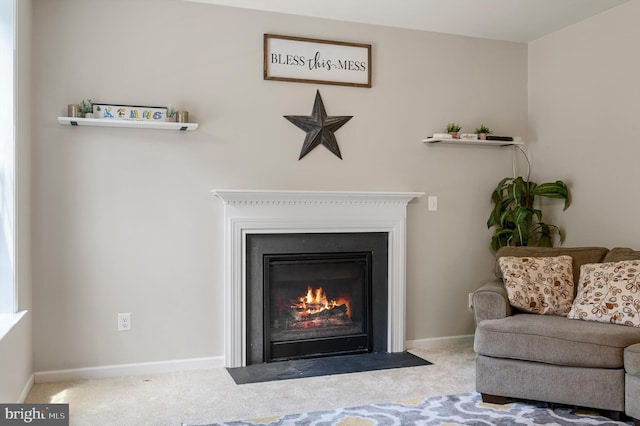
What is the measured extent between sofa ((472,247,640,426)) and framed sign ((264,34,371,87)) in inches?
71.8

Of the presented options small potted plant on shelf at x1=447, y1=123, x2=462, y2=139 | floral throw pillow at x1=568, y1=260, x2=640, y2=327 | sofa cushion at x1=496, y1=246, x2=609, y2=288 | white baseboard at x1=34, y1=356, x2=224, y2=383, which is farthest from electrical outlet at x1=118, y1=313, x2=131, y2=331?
floral throw pillow at x1=568, y1=260, x2=640, y2=327

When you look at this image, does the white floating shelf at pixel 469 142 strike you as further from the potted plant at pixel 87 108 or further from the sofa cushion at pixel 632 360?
the potted plant at pixel 87 108

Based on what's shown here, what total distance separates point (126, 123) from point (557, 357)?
285cm

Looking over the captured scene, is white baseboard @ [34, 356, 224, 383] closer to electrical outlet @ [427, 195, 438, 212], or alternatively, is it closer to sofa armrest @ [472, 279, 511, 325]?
sofa armrest @ [472, 279, 511, 325]

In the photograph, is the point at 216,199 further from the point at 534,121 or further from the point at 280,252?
the point at 534,121

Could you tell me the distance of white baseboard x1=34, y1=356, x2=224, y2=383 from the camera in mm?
3615

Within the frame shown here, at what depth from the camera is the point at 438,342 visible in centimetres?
455

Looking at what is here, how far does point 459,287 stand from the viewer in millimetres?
4617

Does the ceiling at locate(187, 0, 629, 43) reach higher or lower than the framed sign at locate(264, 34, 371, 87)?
higher

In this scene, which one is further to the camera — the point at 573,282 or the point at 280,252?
the point at 280,252

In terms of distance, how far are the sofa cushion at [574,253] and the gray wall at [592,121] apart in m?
0.31

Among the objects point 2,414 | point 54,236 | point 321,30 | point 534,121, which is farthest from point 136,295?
point 534,121

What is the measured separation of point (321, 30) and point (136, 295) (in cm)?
224

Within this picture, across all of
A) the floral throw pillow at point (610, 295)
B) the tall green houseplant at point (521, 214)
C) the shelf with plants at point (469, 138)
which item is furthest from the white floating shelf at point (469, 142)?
the floral throw pillow at point (610, 295)
